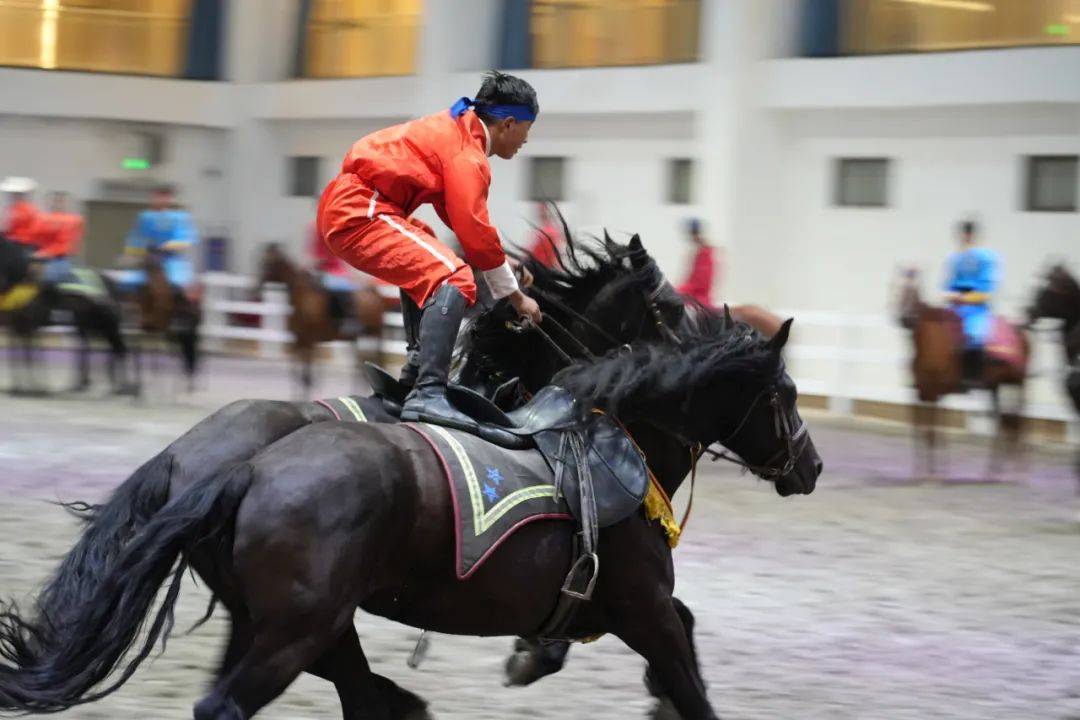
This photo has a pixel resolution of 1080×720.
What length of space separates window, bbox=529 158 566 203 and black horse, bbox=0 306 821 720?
17.4 m

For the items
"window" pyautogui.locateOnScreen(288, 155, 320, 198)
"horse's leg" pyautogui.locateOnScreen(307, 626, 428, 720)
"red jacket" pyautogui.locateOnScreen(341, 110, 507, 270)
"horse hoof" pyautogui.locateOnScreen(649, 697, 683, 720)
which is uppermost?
"window" pyautogui.locateOnScreen(288, 155, 320, 198)

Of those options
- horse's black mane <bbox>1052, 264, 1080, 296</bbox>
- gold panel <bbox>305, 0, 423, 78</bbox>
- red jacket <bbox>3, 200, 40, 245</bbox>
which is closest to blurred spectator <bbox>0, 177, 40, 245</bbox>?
red jacket <bbox>3, 200, 40, 245</bbox>

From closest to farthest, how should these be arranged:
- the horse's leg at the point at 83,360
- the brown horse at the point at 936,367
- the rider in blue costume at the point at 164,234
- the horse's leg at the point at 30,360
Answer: the brown horse at the point at 936,367
the horse's leg at the point at 30,360
the horse's leg at the point at 83,360
the rider in blue costume at the point at 164,234

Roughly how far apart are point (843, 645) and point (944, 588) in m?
1.76

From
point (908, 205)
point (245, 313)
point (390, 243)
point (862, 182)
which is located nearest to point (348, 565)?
point (390, 243)

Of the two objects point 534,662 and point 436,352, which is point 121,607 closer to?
point 436,352

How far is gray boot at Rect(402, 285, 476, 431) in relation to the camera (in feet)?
17.4

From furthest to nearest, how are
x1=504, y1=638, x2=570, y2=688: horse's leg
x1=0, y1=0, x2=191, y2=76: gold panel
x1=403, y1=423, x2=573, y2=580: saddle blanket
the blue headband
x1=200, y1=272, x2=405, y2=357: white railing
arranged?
x1=0, y1=0, x2=191, y2=76: gold panel, x1=200, y1=272, x2=405, y2=357: white railing, x1=504, y1=638, x2=570, y2=688: horse's leg, the blue headband, x1=403, y1=423, x2=573, y2=580: saddle blanket

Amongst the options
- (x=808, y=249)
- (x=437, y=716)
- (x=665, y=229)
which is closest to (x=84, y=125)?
(x=665, y=229)

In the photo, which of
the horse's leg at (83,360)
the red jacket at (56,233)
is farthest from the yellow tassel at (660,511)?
the red jacket at (56,233)

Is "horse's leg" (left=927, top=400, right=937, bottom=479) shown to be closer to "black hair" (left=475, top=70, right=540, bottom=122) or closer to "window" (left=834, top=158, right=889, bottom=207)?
"window" (left=834, top=158, right=889, bottom=207)

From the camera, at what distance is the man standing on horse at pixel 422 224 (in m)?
5.38

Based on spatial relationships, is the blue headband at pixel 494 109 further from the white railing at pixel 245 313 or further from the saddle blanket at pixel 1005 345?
the white railing at pixel 245 313

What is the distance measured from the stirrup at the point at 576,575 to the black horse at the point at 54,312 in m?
12.8
